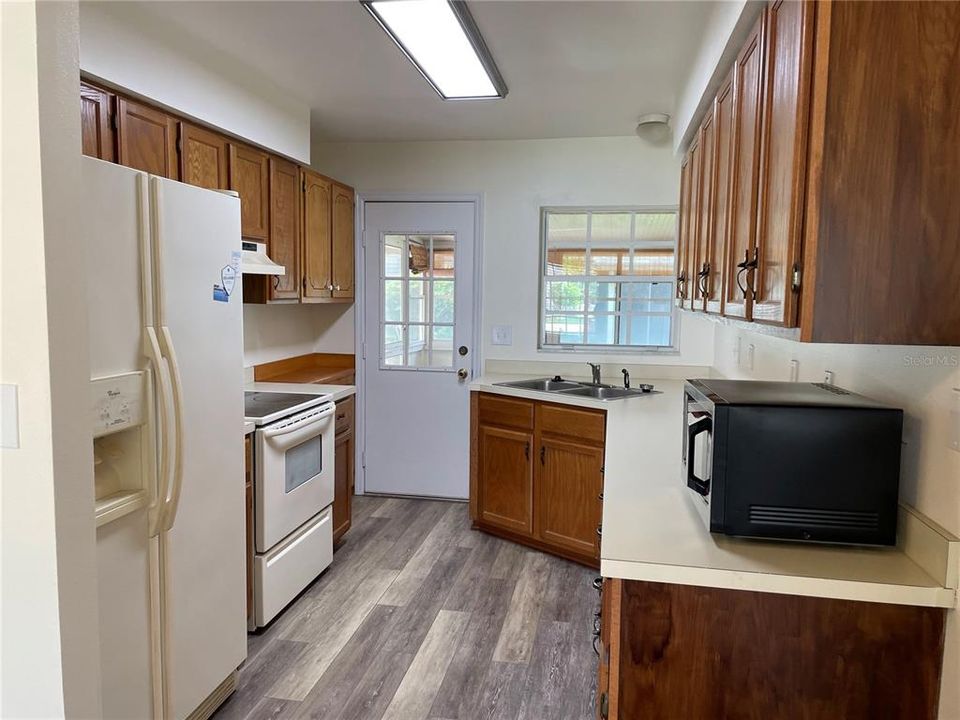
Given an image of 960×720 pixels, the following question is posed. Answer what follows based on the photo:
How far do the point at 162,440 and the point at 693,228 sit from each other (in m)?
2.10

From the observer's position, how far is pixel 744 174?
5.27ft

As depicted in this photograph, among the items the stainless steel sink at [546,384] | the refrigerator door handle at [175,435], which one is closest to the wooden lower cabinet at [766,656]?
the refrigerator door handle at [175,435]

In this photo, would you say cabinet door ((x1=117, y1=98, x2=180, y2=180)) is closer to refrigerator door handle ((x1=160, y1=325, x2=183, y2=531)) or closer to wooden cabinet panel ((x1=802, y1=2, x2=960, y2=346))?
refrigerator door handle ((x1=160, y1=325, x2=183, y2=531))

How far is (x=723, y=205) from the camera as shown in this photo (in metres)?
1.91

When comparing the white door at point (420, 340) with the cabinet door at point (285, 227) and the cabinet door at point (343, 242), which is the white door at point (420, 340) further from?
the cabinet door at point (285, 227)

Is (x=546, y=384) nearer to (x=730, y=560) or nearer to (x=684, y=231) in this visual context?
(x=684, y=231)

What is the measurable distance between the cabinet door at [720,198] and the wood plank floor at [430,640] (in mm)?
1471

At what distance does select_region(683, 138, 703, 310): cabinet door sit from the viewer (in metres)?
2.51

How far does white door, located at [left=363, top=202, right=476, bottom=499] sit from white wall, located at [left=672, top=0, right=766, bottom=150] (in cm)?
181

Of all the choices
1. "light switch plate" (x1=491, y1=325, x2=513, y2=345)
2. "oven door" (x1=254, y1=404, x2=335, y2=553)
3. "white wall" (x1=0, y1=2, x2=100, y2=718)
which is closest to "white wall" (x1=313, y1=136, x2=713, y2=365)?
"light switch plate" (x1=491, y1=325, x2=513, y2=345)

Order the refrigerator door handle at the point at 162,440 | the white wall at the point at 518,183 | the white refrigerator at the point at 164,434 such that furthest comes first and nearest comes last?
1. the white wall at the point at 518,183
2. the refrigerator door handle at the point at 162,440
3. the white refrigerator at the point at 164,434

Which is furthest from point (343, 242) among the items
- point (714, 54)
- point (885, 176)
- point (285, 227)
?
point (885, 176)

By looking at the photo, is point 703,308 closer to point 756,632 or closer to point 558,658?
point 756,632

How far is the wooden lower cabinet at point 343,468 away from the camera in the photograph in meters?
3.44
